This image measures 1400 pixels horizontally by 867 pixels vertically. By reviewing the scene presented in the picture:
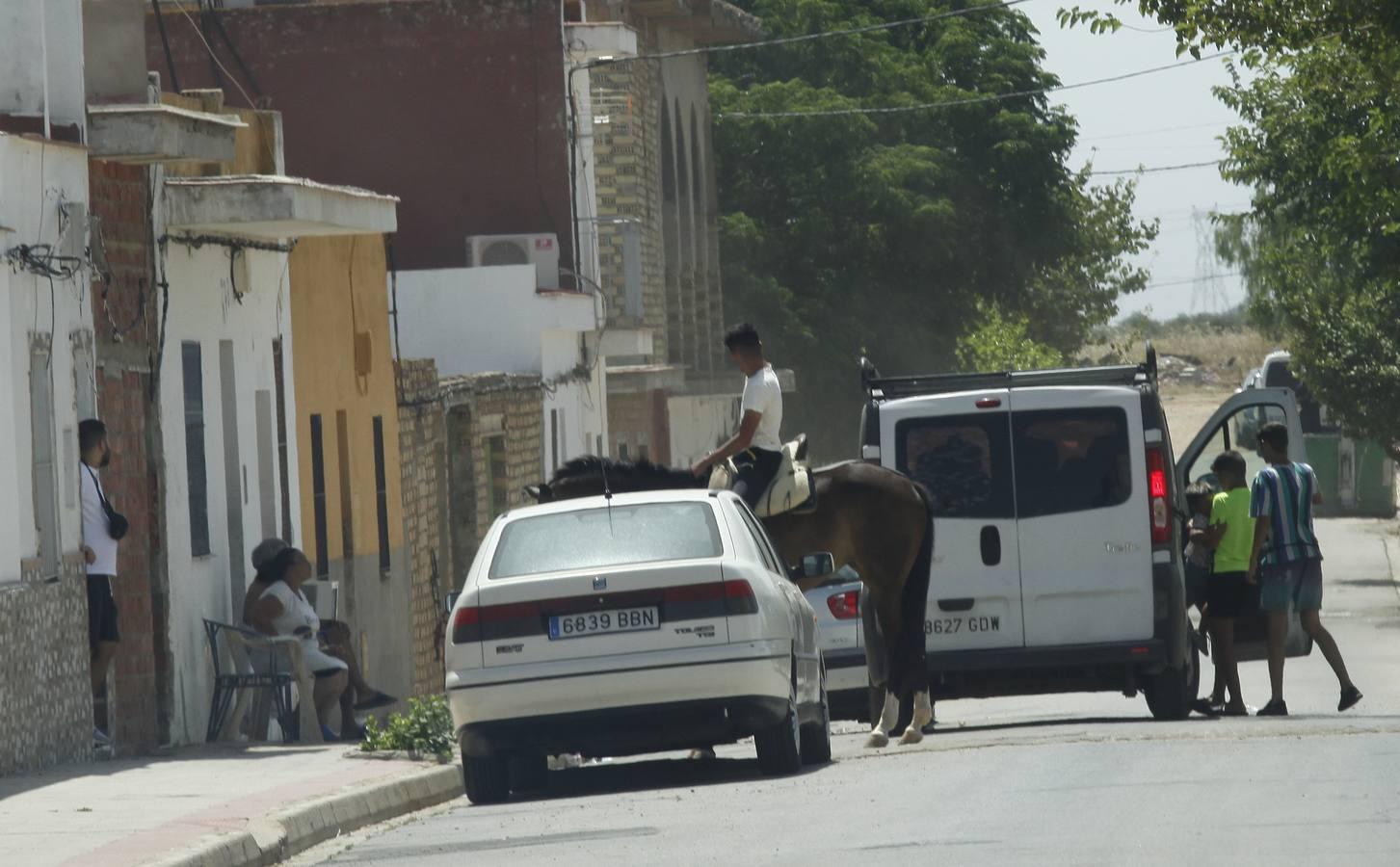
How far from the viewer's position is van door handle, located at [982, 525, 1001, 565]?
52.4 ft

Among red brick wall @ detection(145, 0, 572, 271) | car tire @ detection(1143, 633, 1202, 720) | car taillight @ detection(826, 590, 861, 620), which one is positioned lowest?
car tire @ detection(1143, 633, 1202, 720)

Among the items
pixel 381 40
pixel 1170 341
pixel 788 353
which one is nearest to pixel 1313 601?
pixel 381 40

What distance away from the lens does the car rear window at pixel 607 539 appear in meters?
12.2

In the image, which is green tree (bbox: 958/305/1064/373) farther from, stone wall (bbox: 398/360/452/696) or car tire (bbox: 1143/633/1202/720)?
car tire (bbox: 1143/633/1202/720)

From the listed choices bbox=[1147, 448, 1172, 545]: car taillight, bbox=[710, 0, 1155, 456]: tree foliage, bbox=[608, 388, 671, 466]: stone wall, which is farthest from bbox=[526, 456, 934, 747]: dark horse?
bbox=[710, 0, 1155, 456]: tree foliage

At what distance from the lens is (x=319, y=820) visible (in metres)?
11.6

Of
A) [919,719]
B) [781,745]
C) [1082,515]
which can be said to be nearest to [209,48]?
[1082,515]

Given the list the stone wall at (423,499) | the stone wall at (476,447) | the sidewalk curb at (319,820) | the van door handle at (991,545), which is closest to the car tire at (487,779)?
the sidewalk curb at (319,820)

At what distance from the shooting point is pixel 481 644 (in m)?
12.0

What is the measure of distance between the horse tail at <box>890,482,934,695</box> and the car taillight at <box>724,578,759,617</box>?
3.25 meters

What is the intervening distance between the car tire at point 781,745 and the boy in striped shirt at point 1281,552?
5279 mm

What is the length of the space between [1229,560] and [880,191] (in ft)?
119

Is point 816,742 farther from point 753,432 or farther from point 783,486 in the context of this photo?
point 753,432

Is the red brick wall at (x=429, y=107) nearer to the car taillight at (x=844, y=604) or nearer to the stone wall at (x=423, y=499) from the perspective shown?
the stone wall at (x=423, y=499)
